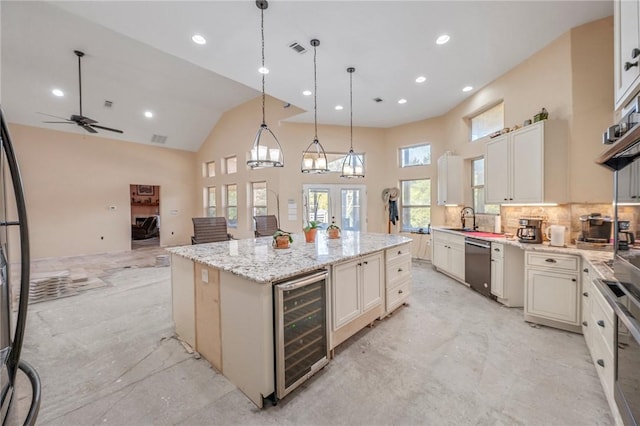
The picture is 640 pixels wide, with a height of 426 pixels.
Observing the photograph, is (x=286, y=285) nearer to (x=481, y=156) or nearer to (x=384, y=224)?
(x=481, y=156)

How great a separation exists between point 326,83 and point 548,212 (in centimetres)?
377

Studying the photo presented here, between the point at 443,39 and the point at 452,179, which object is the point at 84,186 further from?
the point at 452,179

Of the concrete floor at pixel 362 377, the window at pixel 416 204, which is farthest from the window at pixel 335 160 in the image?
the concrete floor at pixel 362 377

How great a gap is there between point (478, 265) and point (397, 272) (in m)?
1.54

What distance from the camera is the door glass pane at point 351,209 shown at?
6.57 metres

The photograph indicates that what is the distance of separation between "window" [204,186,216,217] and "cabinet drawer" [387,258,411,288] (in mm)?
7677

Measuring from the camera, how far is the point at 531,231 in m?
3.19

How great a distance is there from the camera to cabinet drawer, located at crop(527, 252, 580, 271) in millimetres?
2656

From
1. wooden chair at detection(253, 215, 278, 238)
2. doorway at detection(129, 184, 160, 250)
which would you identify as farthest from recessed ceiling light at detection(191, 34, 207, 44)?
doorway at detection(129, 184, 160, 250)

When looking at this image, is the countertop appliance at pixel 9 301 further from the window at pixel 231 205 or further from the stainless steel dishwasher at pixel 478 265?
the window at pixel 231 205

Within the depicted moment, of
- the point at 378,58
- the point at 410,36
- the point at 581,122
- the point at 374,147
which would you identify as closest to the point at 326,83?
the point at 378,58

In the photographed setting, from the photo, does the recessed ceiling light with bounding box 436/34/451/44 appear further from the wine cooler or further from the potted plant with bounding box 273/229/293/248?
the wine cooler

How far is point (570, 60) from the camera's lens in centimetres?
303

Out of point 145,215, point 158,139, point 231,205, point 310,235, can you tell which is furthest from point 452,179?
point 145,215
